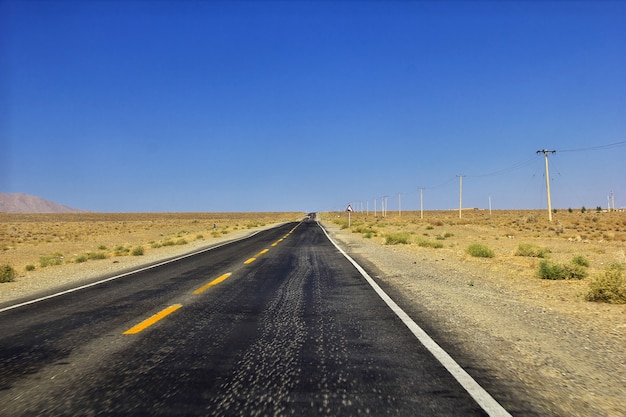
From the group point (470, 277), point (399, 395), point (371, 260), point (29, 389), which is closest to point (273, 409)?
point (399, 395)

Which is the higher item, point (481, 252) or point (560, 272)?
point (481, 252)

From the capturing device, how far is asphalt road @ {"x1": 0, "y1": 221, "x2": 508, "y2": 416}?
3242mm

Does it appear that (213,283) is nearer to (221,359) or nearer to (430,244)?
(221,359)

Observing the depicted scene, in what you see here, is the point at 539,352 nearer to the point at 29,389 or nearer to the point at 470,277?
the point at 29,389

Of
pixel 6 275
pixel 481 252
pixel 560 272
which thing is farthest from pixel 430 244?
pixel 6 275

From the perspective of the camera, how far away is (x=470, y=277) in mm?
11352

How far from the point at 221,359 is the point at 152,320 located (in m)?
2.40

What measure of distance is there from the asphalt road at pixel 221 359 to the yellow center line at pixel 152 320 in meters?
0.04

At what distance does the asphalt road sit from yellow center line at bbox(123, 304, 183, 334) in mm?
37

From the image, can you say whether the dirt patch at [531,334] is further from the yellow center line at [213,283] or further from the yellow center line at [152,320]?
the yellow center line at [213,283]

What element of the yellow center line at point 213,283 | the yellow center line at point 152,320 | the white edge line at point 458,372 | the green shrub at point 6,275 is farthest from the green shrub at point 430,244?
the green shrub at point 6,275

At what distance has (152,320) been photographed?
623 cm

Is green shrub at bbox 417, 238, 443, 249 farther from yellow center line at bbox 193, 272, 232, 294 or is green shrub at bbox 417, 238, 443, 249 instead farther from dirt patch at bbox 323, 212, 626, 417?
yellow center line at bbox 193, 272, 232, 294

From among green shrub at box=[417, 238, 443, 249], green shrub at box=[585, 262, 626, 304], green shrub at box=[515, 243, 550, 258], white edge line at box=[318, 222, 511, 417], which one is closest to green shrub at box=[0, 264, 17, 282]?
white edge line at box=[318, 222, 511, 417]
